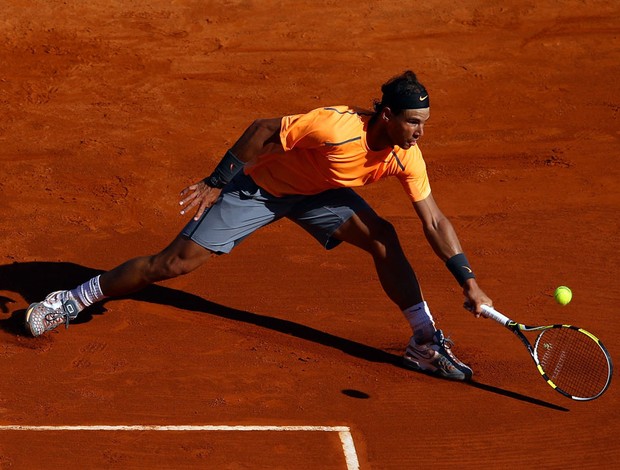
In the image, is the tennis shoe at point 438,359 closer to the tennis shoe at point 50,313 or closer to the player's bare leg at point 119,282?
the player's bare leg at point 119,282

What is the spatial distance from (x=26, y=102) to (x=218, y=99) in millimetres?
2026

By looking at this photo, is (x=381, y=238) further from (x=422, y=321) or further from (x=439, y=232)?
(x=422, y=321)

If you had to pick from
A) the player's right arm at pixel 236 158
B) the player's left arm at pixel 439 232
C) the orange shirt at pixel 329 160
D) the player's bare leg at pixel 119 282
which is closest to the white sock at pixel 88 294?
the player's bare leg at pixel 119 282

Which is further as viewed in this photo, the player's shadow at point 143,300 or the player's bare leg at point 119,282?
the player's shadow at point 143,300

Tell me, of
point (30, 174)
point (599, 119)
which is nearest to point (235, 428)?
point (30, 174)

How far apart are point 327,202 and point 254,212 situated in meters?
0.52

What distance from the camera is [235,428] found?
6645mm

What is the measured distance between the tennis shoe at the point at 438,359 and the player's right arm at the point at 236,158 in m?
1.79

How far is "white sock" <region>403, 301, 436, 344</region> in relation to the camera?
726cm

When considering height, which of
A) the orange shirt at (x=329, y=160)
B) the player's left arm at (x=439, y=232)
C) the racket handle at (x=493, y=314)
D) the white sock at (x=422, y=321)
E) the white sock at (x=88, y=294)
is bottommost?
the white sock at (x=422, y=321)

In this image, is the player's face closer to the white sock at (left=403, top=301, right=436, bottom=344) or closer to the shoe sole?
the white sock at (left=403, top=301, right=436, bottom=344)

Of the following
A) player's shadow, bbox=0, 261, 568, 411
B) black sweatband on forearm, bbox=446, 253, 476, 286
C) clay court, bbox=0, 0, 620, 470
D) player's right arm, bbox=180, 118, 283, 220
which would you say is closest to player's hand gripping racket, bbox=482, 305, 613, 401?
clay court, bbox=0, 0, 620, 470

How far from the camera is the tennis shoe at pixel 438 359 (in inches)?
285

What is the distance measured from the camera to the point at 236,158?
22.1 feet
